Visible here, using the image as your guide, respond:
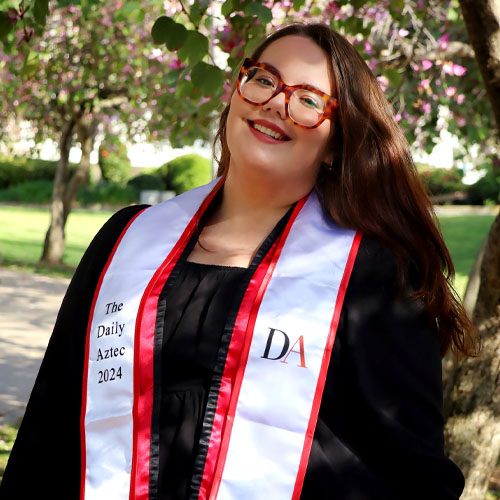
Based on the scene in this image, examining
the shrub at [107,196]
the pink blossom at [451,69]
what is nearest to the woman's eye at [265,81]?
the pink blossom at [451,69]

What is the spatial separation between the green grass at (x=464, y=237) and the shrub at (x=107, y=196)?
10.6m

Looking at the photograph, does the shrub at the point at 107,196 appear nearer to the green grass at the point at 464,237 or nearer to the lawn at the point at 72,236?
the lawn at the point at 72,236

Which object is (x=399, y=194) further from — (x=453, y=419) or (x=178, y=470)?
(x=453, y=419)

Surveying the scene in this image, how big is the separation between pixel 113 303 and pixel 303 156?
0.56 metres

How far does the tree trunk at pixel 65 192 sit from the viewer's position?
43.1ft

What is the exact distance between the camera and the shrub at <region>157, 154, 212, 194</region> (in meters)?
28.7

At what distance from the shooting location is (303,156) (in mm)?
1936

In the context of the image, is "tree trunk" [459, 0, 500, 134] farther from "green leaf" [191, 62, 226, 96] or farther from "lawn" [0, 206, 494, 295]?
"lawn" [0, 206, 494, 295]

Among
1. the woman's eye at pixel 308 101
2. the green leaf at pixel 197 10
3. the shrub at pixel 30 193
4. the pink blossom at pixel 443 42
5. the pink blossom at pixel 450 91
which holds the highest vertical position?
the pink blossom at pixel 443 42

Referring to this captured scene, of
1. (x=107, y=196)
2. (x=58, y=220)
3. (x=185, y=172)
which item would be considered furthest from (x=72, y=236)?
(x=185, y=172)

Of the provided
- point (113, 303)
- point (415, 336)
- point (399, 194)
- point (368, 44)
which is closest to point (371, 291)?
point (415, 336)

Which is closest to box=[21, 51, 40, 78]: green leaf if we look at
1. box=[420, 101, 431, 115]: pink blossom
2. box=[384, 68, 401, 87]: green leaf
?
box=[384, 68, 401, 87]: green leaf

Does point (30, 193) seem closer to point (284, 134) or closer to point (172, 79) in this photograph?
point (172, 79)

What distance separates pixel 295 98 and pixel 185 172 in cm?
2714
